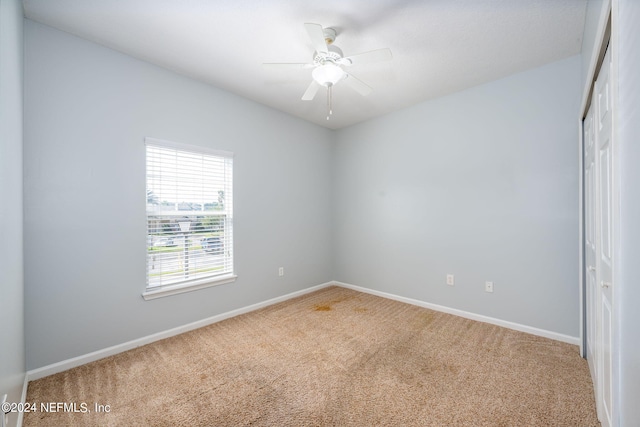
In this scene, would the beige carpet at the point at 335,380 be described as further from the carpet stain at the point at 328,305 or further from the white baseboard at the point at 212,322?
the carpet stain at the point at 328,305

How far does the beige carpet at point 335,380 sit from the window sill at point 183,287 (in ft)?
1.47

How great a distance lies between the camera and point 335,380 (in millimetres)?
2020

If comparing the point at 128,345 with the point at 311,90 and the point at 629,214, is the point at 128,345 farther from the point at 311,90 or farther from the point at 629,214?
the point at 629,214

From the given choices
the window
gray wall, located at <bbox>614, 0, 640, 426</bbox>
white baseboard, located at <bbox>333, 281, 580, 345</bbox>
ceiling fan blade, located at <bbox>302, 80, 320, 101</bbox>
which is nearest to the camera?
gray wall, located at <bbox>614, 0, 640, 426</bbox>

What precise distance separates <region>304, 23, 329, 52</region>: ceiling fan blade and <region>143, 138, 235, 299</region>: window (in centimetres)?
174

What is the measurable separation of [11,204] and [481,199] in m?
3.95

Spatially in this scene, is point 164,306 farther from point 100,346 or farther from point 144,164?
point 144,164

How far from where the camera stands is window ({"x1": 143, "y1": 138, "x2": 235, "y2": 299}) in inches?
105

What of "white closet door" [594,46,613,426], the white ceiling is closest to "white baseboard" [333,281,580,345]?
"white closet door" [594,46,613,426]

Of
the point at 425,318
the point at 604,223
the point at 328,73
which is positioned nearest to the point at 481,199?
the point at 425,318

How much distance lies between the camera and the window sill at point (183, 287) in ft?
8.61

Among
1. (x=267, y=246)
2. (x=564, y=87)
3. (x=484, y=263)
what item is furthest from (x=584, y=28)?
(x=267, y=246)

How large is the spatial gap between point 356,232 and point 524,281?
87.4 inches

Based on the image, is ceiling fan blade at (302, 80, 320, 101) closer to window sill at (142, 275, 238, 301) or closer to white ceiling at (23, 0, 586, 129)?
white ceiling at (23, 0, 586, 129)
